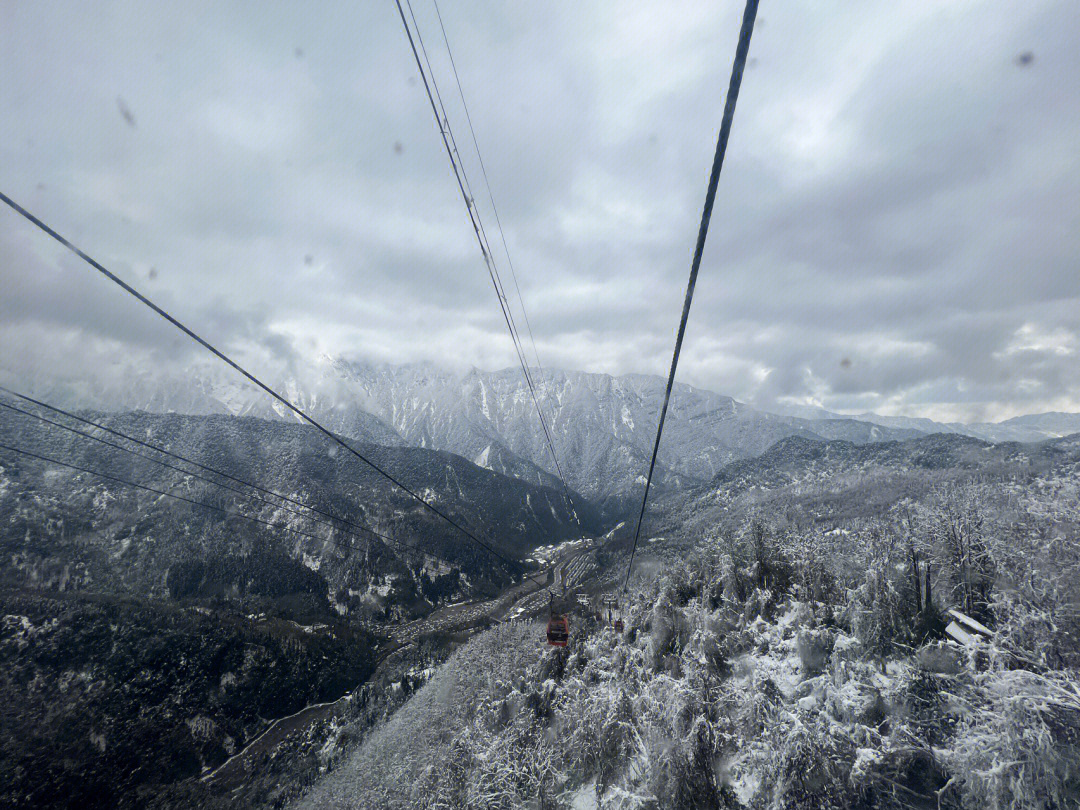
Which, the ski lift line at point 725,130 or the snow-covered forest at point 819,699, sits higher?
the ski lift line at point 725,130

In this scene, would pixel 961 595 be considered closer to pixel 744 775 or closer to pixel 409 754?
pixel 744 775

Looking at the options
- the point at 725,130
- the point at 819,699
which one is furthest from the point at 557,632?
the point at 725,130

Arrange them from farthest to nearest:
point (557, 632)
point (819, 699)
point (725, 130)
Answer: point (557, 632), point (819, 699), point (725, 130)

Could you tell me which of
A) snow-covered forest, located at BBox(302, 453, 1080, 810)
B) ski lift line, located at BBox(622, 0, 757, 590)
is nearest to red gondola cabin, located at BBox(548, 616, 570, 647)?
snow-covered forest, located at BBox(302, 453, 1080, 810)

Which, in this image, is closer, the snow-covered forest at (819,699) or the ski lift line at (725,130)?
the ski lift line at (725,130)

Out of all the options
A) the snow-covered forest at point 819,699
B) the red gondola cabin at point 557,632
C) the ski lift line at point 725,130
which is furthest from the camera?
the red gondola cabin at point 557,632

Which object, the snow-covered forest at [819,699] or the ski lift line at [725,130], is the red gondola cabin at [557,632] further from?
the ski lift line at [725,130]

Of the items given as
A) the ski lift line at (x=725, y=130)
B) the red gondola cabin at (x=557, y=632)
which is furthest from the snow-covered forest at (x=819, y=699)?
the ski lift line at (x=725, y=130)

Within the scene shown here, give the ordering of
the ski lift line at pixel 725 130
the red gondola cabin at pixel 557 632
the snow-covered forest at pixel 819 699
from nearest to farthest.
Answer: the ski lift line at pixel 725 130
the snow-covered forest at pixel 819 699
the red gondola cabin at pixel 557 632

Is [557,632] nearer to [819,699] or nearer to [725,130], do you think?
[819,699]

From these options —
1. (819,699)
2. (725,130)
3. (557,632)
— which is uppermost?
(725,130)

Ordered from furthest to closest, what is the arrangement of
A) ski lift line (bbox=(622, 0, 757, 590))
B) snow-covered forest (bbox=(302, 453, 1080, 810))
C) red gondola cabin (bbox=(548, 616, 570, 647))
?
1. red gondola cabin (bbox=(548, 616, 570, 647))
2. snow-covered forest (bbox=(302, 453, 1080, 810))
3. ski lift line (bbox=(622, 0, 757, 590))

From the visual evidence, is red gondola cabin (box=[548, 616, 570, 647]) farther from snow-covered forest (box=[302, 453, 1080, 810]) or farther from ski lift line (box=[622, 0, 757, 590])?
ski lift line (box=[622, 0, 757, 590])

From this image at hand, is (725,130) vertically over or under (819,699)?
over
